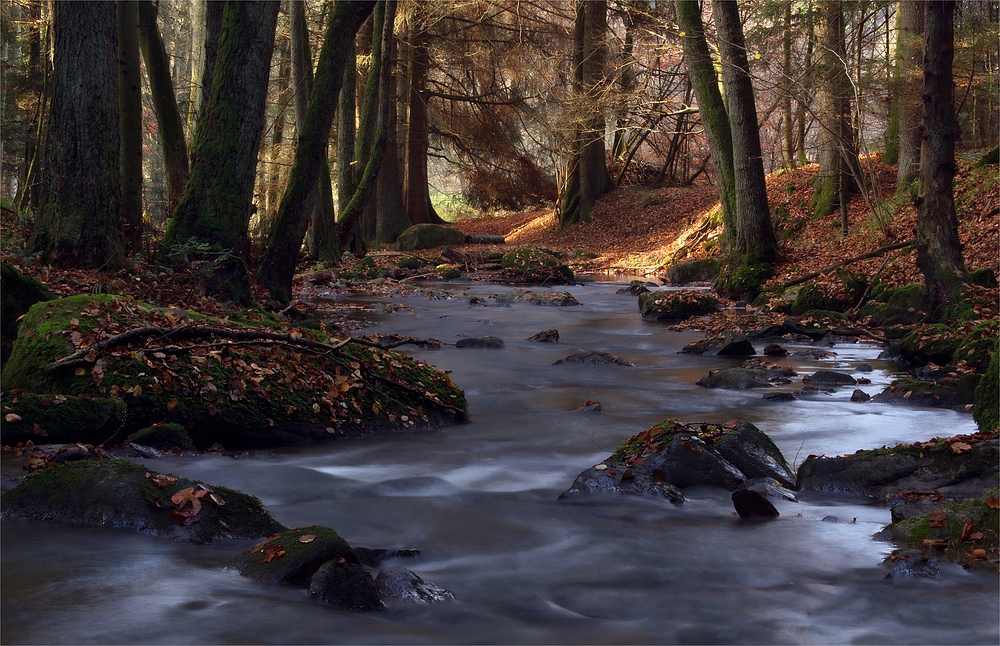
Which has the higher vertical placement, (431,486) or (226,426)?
(226,426)

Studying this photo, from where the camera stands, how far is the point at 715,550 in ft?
15.3

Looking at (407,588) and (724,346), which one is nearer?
(407,588)

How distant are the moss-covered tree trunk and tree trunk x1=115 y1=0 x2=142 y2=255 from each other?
12051 millimetres

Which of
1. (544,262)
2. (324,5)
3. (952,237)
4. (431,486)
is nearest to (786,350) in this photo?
(952,237)

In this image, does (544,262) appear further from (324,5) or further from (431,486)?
(431,486)

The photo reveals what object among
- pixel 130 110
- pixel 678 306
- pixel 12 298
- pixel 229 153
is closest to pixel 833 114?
pixel 678 306

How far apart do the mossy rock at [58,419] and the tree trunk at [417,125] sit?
23897 mm

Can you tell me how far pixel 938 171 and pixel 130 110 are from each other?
10.9 metres

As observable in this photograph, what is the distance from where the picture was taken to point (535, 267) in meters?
23.0

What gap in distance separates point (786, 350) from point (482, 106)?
22250mm

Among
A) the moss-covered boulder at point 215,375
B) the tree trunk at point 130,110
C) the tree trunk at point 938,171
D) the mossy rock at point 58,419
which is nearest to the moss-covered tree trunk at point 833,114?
the tree trunk at point 938,171

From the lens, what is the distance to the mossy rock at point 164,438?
5.64 meters

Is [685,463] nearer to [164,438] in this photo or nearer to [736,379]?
[164,438]

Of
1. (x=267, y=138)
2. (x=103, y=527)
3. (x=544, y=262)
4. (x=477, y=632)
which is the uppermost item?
(x=267, y=138)
